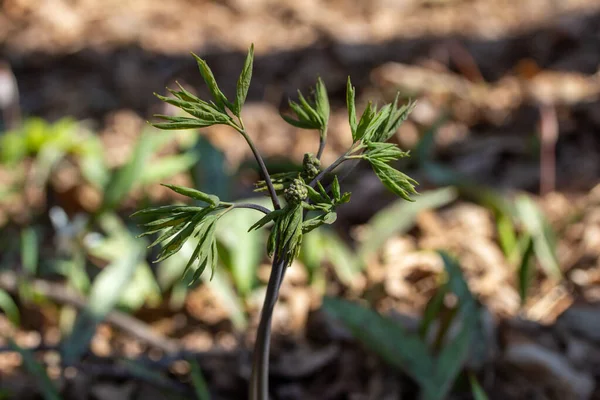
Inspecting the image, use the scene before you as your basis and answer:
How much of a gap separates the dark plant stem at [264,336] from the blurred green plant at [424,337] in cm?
62

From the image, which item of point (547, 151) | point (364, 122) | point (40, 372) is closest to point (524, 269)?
point (547, 151)

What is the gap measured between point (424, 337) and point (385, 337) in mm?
157

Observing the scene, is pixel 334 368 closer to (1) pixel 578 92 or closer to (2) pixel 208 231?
(2) pixel 208 231

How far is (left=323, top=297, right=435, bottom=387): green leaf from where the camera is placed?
171cm

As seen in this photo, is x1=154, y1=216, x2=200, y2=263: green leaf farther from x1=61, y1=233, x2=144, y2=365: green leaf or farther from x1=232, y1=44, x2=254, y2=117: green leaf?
x1=61, y1=233, x2=144, y2=365: green leaf

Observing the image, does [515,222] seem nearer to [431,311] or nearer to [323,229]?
[323,229]

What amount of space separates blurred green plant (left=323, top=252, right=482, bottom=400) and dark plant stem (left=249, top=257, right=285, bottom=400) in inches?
24.3

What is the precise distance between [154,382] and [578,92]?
2.54 meters

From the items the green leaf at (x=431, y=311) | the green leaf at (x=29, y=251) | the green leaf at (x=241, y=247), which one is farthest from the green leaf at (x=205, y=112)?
the green leaf at (x=29, y=251)

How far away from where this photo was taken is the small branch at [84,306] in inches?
77.4

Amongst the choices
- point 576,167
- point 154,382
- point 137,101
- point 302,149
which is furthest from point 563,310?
point 137,101

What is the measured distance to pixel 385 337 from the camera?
5.67 ft

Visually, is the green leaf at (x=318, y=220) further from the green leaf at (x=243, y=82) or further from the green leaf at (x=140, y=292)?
the green leaf at (x=140, y=292)

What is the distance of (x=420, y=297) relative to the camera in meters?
2.22
